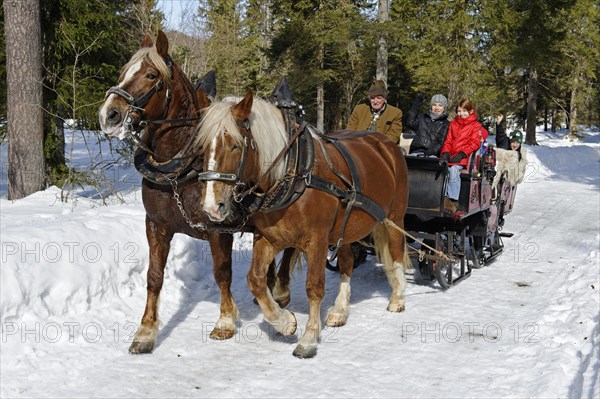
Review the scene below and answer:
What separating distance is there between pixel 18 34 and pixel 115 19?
234 cm

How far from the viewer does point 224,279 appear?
475 cm

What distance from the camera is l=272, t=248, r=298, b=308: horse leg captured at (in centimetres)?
551

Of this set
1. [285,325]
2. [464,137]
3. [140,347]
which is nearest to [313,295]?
[285,325]

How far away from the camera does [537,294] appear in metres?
6.09

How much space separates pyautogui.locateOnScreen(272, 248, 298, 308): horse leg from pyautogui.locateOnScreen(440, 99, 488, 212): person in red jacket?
1.90 metres

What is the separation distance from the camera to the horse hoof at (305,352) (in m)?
4.33

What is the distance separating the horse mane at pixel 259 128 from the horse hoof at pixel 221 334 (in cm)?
141

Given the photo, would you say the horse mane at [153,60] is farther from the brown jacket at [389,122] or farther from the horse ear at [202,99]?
the brown jacket at [389,122]

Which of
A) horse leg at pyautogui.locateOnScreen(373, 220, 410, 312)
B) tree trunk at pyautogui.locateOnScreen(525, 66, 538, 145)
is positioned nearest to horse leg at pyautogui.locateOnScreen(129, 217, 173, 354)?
horse leg at pyautogui.locateOnScreen(373, 220, 410, 312)

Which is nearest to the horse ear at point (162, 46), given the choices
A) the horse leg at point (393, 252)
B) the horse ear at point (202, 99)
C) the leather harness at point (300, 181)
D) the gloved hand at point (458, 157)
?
the horse ear at point (202, 99)

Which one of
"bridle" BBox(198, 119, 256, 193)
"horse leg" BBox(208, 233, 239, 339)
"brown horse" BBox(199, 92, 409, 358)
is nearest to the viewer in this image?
"bridle" BBox(198, 119, 256, 193)

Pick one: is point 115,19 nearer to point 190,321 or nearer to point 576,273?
point 190,321

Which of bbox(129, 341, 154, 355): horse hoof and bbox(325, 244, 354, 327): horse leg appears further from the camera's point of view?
bbox(325, 244, 354, 327): horse leg

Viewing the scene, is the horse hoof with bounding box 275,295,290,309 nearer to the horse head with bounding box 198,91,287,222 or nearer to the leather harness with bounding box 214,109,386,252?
the leather harness with bounding box 214,109,386,252
